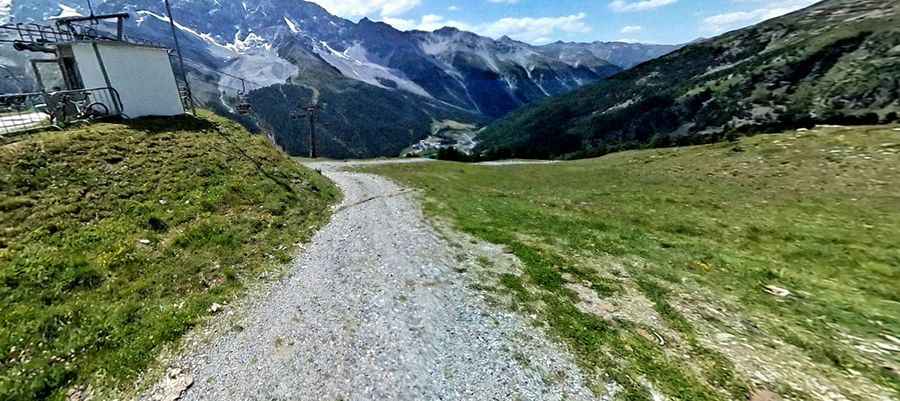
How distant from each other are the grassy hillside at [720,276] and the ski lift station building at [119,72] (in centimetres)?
2516

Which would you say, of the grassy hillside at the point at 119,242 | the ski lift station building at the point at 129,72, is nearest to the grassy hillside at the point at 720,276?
the grassy hillside at the point at 119,242

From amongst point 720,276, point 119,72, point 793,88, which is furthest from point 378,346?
point 793,88

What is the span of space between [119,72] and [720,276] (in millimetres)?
42582

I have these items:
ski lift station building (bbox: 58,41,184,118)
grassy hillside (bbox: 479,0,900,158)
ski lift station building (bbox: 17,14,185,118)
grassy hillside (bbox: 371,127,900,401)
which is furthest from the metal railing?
grassy hillside (bbox: 479,0,900,158)

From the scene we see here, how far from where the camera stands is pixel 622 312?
42.1 ft

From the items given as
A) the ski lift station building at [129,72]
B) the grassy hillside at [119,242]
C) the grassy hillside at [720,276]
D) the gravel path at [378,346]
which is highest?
the ski lift station building at [129,72]

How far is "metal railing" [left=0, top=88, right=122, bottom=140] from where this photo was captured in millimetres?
23359

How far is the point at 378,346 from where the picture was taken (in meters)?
10.9

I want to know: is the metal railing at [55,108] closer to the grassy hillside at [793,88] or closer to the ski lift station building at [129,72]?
the ski lift station building at [129,72]

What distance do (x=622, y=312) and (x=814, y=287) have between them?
358 inches

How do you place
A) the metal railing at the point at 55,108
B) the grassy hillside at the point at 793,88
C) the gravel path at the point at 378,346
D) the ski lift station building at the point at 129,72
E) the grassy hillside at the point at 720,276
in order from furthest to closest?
the grassy hillside at the point at 793,88 < the ski lift station building at the point at 129,72 < the metal railing at the point at 55,108 < the grassy hillside at the point at 720,276 < the gravel path at the point at 378,346

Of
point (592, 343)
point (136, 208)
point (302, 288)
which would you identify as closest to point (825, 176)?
point (592, 343)

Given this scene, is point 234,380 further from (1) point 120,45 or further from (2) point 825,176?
(2) point 825,176

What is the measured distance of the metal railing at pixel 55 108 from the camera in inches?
920
